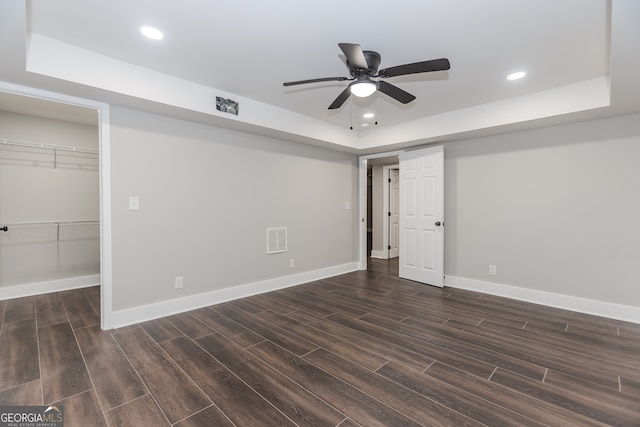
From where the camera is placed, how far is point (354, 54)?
201 cm

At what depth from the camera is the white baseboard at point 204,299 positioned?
10.2 ft

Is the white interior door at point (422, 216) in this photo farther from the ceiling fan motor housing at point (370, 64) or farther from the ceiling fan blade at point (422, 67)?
the ceiling fan blade at point (422, 67)

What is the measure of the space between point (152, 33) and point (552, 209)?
4694 millimetres

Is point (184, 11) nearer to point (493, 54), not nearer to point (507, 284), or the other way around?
point (493, 54)

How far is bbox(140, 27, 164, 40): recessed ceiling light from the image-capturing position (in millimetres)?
2240

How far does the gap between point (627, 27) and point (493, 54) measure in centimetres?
93

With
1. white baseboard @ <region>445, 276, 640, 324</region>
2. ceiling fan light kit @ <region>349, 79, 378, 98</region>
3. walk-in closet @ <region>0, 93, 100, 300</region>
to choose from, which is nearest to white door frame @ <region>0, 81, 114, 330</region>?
walk-in closet @ <region>0, 93, 100, 300</region>

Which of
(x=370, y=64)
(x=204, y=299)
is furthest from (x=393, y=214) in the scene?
(x=370, y=64)

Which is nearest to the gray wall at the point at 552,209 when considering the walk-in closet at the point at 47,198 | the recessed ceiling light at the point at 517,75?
the recessed ceiling light at the point at 517,75

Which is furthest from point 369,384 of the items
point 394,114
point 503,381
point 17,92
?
point 17,92

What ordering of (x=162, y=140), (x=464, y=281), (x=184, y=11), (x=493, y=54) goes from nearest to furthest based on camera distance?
(x=184, y=11) → (x=493, y=54) → (x=162, y=140) → (x=464, y=281)

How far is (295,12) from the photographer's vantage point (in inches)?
80.3

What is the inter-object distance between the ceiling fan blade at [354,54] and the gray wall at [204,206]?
90.1 inches

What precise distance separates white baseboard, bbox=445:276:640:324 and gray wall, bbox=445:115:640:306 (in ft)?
0.21
